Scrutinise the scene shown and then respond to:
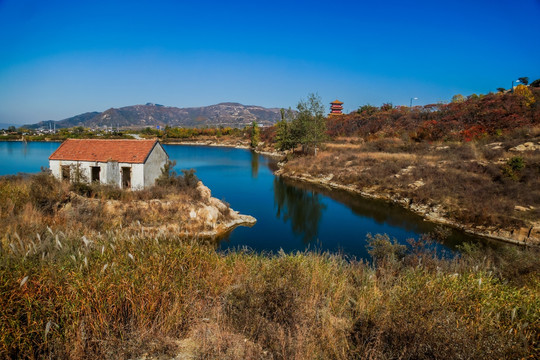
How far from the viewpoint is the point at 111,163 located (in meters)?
17.2

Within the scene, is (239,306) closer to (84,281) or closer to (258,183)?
(84,281)

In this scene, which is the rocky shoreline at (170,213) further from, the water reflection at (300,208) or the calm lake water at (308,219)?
the water reflection at (300,208)

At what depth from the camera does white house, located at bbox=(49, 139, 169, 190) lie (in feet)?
55.7

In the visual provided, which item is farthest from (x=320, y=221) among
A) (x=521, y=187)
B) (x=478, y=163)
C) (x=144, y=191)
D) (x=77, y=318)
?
(x=77, y=318)

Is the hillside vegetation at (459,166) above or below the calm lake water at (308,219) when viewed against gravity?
above

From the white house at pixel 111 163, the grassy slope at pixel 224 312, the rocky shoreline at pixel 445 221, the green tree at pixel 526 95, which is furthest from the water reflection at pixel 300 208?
the green tree at pixel 526 95

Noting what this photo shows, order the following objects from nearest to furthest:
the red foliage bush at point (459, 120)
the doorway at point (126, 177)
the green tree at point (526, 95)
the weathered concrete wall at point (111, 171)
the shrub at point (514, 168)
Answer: the weathered concrete wall at point (111, 171) < the doorway at point (126, 177) < the shrub at point (514, 168) < the red foliage bush at point (459, 120) < the green tree at point (526, 95)

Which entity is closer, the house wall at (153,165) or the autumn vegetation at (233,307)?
the autumn vegetation at (233,307)

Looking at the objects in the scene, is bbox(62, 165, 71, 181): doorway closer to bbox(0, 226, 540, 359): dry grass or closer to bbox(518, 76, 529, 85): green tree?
bbox(0, 226, 540, 359): dry grass

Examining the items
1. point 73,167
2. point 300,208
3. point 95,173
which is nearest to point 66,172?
point 73,167

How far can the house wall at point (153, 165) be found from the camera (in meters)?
17.3

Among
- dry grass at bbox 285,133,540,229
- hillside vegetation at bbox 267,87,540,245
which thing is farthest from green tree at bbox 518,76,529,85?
dry grass at bbox 285,133,540,229

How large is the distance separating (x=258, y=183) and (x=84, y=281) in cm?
2522

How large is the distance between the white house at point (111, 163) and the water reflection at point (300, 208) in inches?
346
